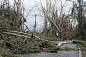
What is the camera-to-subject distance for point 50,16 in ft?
69.5

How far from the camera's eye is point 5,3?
7.87 meters

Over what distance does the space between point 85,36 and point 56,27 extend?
5.39 meters

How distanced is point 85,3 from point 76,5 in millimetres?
1385

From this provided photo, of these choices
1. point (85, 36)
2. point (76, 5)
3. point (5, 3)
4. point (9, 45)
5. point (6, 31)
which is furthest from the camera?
point (76, 5)

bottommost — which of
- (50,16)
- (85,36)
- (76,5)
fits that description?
(85,36)

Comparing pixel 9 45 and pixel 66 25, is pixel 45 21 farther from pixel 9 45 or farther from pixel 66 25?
pixel 9 45

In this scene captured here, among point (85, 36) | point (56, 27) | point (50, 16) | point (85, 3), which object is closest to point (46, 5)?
point (50, 16)

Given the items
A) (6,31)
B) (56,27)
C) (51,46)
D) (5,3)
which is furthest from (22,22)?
(56,27)

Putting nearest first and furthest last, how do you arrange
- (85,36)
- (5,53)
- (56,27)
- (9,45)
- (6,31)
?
(5,53) < (6,31) < (9,45) < (85,36) < (56,27)

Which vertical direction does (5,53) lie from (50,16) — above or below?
below

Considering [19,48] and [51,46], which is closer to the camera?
[19,48]

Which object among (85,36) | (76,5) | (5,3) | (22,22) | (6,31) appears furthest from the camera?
(76,5)

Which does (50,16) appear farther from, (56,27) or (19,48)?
(19,48)

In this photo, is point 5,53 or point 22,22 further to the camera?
point 22,22
